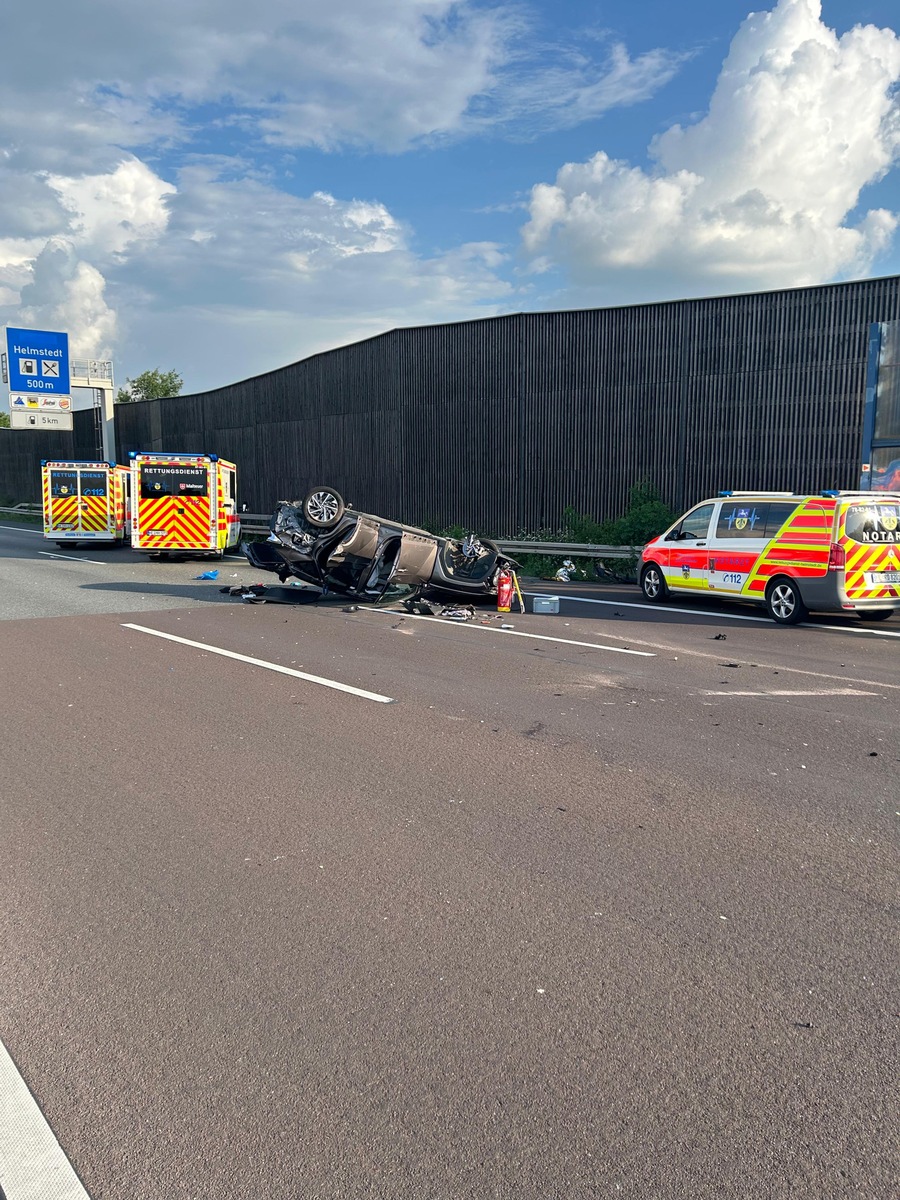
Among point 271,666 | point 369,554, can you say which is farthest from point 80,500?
point 271,666

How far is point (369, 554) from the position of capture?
1455 cm

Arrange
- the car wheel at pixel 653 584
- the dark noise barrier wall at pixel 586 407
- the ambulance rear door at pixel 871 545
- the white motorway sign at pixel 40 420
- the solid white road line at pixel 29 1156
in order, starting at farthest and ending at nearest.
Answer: the white motorway sign at pixel 40 420 < the dark noise barrier wall at pixel 586 407 < the car wheel at pixel 653 584 < the ambulance rear door at pixel 871 545 < the solid white road line at pixel 29 1156

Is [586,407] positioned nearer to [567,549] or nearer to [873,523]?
[567,549]

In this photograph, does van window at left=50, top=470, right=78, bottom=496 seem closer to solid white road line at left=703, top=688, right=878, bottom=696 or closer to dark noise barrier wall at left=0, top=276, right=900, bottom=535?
dark noise barrier wall at left=0, top=276, right=900, bottom=535

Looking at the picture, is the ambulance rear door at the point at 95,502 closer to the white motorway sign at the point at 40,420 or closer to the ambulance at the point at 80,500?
the ambulance at the point at 80,500

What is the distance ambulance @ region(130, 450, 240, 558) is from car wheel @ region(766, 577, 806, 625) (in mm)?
15159

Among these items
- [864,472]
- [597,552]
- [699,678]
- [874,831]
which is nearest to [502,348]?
[597,552]

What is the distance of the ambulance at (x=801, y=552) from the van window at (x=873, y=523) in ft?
0.04

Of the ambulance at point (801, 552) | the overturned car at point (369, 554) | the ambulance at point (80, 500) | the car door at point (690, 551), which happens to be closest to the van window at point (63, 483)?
the ambulance at point (80, 500)

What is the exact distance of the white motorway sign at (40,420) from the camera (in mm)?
39594

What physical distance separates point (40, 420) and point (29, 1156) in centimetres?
4161

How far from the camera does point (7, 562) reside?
23391 mm

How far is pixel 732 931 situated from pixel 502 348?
2181cm

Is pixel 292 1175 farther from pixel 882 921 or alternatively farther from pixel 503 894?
pixel 882 921
